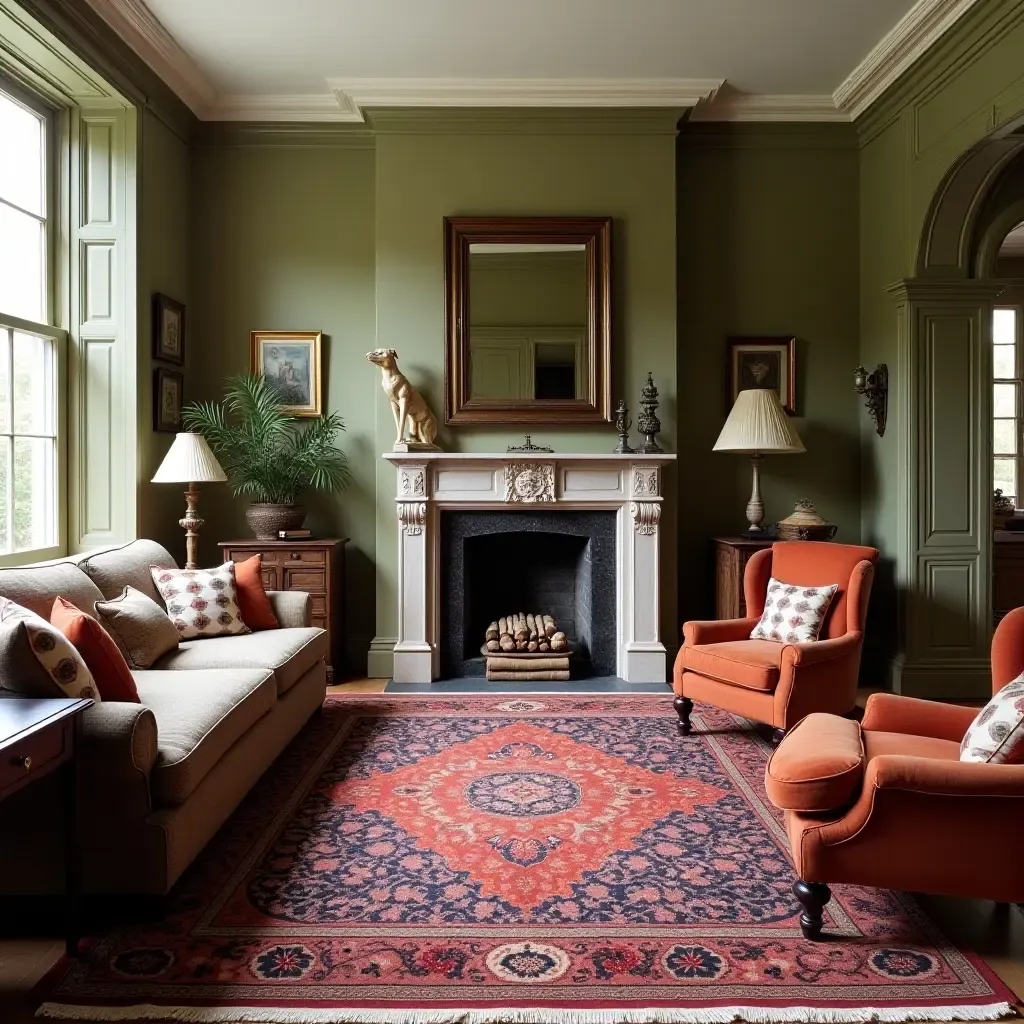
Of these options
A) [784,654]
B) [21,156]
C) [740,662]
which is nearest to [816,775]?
[784,654]

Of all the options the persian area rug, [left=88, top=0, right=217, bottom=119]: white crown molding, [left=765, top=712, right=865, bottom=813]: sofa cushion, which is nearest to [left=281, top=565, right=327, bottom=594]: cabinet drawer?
the persian area rug

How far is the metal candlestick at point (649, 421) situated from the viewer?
4.98 meters

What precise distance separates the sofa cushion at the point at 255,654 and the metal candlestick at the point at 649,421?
2270 mm

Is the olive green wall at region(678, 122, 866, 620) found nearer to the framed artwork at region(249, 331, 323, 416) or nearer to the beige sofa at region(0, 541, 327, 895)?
the framed artwork at region(249, 331, 323, 416)

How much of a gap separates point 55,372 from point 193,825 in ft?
9.52

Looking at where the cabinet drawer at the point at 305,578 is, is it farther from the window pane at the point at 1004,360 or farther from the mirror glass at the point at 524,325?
the window pane at the point at 1004,360

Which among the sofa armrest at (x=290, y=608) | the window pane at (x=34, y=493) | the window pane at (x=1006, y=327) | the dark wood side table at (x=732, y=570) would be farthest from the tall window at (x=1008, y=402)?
the window pane at (x=34, y=493)

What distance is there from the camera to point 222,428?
5.11m

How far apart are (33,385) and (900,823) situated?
167 inches

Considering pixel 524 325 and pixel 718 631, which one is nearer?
pixel 718 631

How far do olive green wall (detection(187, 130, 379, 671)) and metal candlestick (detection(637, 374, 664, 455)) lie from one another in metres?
1.67

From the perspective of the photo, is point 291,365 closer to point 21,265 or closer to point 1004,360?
point 21,265

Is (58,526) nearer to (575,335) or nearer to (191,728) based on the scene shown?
(191,728)

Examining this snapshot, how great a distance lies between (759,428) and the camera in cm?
483
